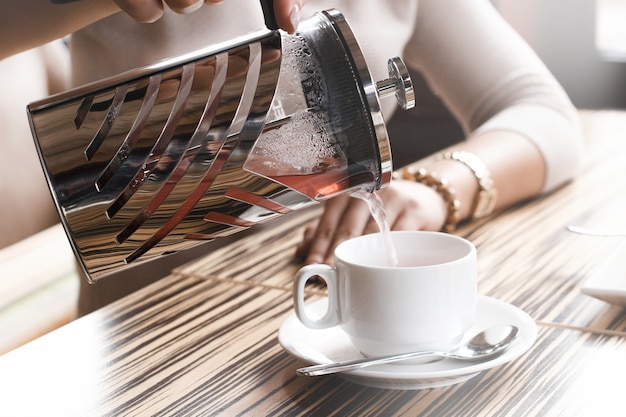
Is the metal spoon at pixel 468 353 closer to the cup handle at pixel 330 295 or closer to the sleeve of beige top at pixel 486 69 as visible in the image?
the cup handle at pixel 330 295

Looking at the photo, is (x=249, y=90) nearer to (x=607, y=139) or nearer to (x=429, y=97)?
(x=607, y=139)

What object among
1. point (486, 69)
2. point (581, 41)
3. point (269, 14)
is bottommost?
point (581, 41)

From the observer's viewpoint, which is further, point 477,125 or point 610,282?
point 477,125

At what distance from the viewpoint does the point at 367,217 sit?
899 mm

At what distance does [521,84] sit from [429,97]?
5.14 ft

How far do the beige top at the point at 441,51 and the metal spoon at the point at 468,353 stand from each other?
0.49 m

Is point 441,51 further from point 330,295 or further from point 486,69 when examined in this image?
point 330,295

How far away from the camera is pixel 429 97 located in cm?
274

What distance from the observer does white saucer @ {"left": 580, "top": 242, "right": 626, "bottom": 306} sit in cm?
66

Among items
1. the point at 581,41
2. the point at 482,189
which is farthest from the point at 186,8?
the point at 581,41

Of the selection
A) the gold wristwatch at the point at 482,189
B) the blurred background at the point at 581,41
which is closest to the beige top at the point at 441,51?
the gold wristwatch at the point at 482,189

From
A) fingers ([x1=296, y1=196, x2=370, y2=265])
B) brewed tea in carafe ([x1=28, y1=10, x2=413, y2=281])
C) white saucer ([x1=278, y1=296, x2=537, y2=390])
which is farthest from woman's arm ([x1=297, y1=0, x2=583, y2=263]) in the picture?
brewed tea in carafe ([x1=28, y1=10, x2=413, y2=281])

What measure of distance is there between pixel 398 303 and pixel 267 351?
0.14m

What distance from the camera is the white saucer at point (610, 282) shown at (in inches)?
26.1
